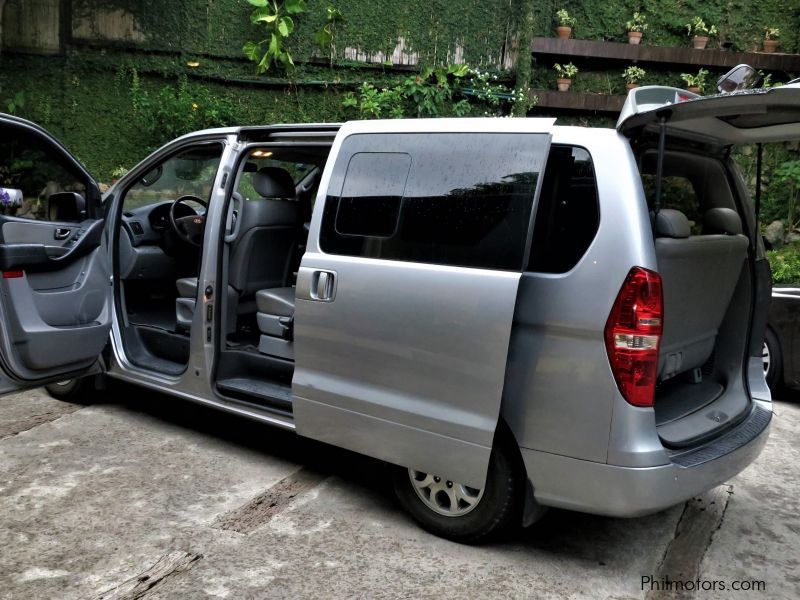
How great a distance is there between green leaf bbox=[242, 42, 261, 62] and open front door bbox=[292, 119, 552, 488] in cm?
709

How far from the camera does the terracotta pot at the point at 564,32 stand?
973 cm

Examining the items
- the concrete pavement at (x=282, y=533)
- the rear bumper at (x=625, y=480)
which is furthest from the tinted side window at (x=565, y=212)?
the concrete pavement at (x=282, y=533)

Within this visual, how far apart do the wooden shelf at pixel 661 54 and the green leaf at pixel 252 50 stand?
388cm

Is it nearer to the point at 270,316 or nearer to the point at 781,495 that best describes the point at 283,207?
the point at 270,316

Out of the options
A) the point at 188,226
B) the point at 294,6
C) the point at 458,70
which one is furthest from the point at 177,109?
the point at 188,226

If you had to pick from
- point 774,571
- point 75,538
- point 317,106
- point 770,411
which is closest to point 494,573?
point 774,571

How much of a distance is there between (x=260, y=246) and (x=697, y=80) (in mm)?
7712

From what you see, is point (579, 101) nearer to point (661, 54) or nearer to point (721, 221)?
point (661, 54)

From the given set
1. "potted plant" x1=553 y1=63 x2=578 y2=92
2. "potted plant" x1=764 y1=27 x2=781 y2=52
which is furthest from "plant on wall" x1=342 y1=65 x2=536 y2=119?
"potted plant" x1=764 y1=27 x2=781 y2=52

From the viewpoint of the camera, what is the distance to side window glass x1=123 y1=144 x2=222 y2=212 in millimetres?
4605

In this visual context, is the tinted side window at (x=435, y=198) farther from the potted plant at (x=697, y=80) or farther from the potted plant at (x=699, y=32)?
the potted plant at (x=699, y=32)

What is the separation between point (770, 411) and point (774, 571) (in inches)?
29.6

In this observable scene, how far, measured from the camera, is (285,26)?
958 centimetres

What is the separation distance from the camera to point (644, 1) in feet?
32.4
